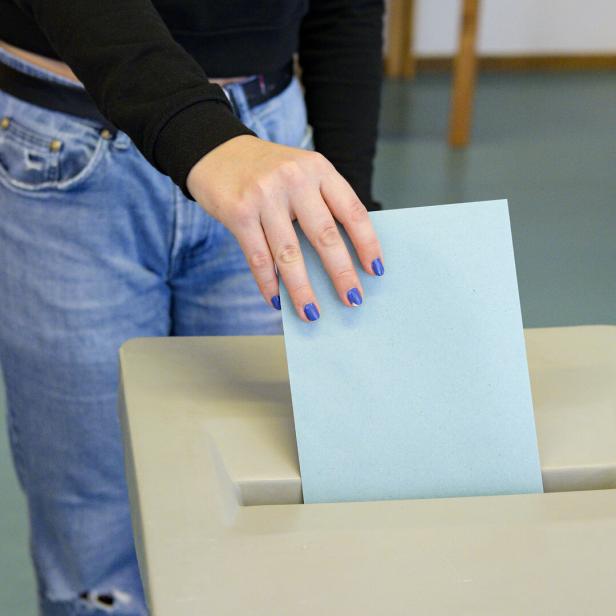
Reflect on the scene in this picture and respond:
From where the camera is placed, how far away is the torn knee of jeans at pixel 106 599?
1.02 metres

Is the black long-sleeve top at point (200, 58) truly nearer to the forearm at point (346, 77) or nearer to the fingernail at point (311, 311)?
the forearm at point (346, 77)

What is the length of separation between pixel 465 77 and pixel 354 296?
265cm

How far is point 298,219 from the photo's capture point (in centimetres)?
62

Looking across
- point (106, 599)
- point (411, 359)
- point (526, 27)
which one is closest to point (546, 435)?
point (411, 359)

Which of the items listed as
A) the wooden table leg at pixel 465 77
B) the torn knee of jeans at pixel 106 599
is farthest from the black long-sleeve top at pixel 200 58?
the wooden table leg at pixel 465 77

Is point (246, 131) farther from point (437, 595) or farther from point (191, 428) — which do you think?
point (437, 595)

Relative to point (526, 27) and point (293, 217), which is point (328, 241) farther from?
point (526, 27)

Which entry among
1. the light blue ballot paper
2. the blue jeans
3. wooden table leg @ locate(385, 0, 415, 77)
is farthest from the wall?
the light blue ballot paper

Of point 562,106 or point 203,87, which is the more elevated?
point 203,87

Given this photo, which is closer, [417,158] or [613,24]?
[417,158]

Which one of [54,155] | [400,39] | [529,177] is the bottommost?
[529,177]

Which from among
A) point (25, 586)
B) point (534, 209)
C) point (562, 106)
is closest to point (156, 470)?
point (25, 586)

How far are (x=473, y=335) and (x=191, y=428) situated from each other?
0.19 metres

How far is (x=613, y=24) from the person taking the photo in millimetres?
3959
